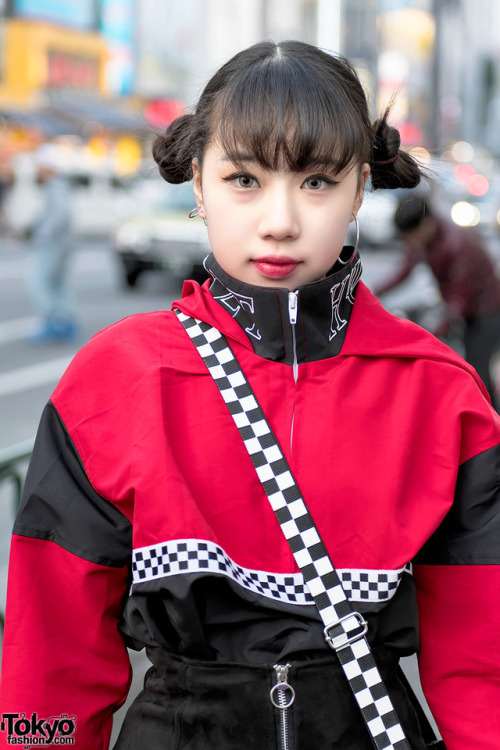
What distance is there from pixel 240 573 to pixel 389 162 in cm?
75

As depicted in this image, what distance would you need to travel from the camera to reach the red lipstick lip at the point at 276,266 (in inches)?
57.6

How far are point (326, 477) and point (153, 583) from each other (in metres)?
0.29

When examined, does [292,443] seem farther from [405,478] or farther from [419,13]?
[419,13]

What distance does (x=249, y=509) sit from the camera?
143 centimetres

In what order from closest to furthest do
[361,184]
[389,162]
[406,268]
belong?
[361,184] → [389,162] → [406,268]

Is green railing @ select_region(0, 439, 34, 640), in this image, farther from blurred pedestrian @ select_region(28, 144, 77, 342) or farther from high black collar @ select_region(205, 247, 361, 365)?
blurred pedestrian @ select_region(28, 144, 77, 342)

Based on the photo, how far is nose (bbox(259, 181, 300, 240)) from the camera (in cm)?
142

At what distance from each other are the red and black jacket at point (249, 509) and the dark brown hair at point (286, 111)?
189mm

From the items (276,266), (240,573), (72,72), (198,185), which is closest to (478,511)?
(240,573)

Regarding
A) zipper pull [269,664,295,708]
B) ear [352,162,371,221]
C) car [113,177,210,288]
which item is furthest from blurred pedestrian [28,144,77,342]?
zipper pull [269,664,295,708]

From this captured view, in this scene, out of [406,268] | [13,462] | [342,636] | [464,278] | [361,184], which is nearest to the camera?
[342,636]

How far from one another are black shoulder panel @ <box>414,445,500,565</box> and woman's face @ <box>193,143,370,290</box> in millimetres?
374

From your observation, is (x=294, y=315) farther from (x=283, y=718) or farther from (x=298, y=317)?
(x=283, y=718)

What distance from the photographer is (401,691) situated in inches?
59.9
